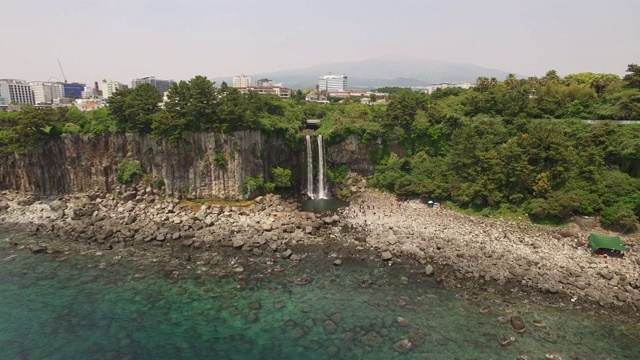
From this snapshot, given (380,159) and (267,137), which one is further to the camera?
(380,159)

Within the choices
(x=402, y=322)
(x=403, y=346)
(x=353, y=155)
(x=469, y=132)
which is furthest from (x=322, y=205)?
(x=403, y=346)

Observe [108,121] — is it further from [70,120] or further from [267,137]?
[267,137]

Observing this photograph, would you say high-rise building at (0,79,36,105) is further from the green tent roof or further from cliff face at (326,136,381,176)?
the green tent roof

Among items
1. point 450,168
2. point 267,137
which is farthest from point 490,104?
point 267,137

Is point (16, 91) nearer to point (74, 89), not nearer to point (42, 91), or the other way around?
point (42, 91)

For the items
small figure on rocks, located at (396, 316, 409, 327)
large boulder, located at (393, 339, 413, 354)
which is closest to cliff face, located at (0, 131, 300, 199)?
small figure on rocks, located at (396, 316, 409, 327)
